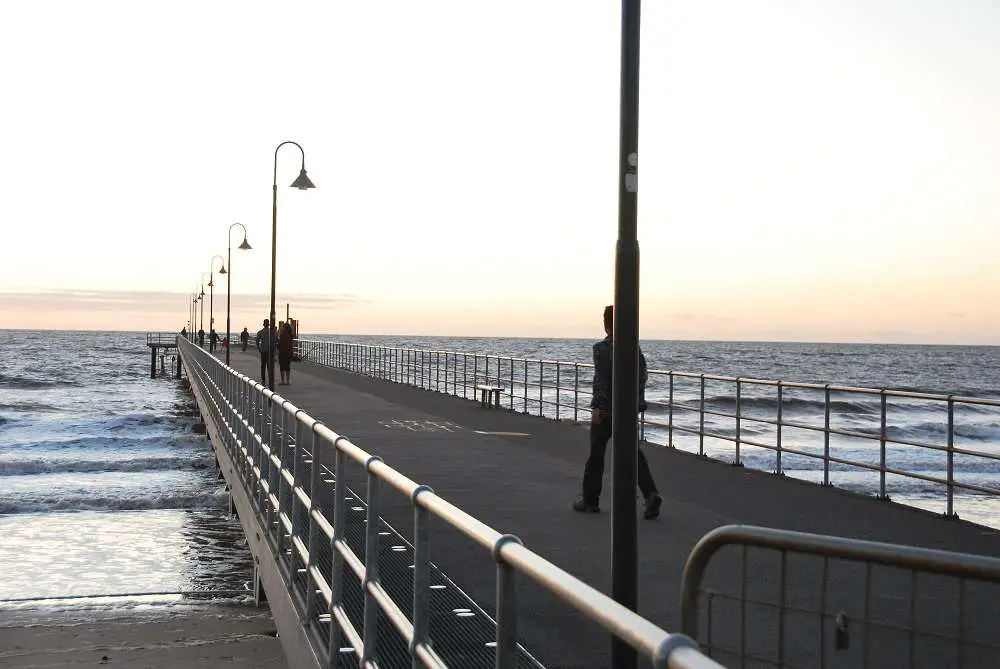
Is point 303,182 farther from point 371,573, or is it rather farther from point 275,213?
point 371,573

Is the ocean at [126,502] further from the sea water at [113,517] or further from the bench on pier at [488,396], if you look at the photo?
the bench on pier at [488,396]

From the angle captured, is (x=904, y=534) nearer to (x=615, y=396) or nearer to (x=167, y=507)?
(x=615, y=396)

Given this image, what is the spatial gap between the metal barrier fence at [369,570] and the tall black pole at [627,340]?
673 millimetres

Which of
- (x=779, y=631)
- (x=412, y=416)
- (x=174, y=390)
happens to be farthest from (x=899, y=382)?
(x=779, y=631)

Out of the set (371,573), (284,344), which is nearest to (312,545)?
(371,573)

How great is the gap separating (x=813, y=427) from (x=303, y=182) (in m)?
18.4

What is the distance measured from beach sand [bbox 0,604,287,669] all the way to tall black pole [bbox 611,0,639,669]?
20.0 feet

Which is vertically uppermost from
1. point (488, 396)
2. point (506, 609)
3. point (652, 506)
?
point (506, 609)

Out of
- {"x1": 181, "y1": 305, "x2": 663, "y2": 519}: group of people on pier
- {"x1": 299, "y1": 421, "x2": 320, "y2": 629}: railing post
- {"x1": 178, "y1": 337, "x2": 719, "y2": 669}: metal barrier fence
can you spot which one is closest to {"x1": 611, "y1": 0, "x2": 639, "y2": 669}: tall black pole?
{"x1": 178, "y1": 337, "x2": 719, "y2": 669}: metal barrier fence

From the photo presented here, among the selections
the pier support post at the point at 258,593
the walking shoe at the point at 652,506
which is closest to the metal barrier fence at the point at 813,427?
the walking shoe at the point at 652,506

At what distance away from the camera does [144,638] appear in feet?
37.2

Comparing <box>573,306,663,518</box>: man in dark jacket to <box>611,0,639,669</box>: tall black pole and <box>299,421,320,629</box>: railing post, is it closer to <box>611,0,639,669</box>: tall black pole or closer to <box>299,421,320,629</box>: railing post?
<box>299,421,320,629</box>: railing post

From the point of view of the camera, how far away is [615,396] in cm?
519

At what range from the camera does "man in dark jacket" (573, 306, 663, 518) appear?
8.95 metres
